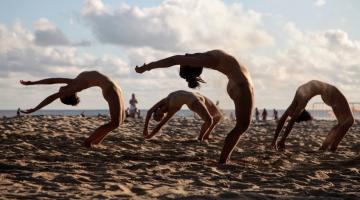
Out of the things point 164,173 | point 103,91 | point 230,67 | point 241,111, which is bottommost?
point 164,173

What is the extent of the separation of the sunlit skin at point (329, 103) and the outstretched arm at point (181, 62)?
3.34 metres

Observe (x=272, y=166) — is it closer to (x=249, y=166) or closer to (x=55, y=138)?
(x=249, y=166)

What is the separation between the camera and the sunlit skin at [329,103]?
8.49m

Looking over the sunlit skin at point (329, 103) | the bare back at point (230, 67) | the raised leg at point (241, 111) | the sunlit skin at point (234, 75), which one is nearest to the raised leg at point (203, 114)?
the sunlit skin at point (329, 103)

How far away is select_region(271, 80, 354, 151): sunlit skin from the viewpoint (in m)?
8.49

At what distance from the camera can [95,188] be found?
4113 millimetres

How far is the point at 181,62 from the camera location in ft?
18.0

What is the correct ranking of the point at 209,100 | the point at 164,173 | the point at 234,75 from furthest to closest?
the point at 209,100, the point at 234,75, the point at 164,173

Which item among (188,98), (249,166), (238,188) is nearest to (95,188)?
(238,188)

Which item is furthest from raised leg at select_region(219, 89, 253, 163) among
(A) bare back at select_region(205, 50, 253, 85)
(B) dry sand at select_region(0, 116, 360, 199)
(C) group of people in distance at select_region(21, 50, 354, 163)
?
(B) dry sand at select_region(0, 116, 360, 199)

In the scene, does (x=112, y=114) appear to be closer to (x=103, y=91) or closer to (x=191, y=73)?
(x=103, y=91)

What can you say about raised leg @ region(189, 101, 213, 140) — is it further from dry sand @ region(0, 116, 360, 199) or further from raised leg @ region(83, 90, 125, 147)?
raised leg @ region(83, 90, 125, 147)

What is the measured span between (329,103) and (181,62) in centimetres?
435

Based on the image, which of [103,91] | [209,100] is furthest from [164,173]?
[209,100]
